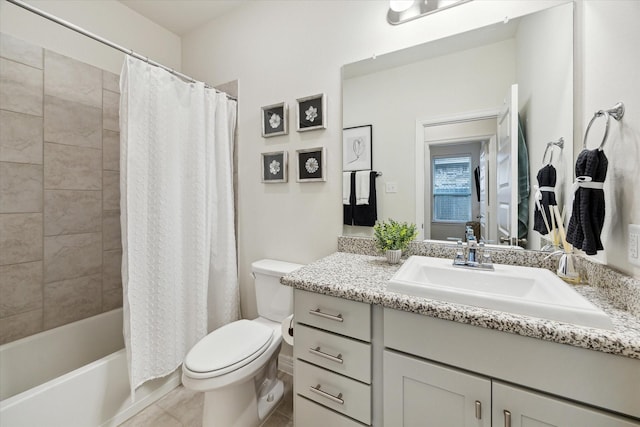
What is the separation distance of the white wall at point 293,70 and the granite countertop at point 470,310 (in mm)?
511

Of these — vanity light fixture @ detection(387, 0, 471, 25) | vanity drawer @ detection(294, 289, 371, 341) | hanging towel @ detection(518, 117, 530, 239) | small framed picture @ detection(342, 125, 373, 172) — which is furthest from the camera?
small framed picture @ detection(342, 125, 373, 172)

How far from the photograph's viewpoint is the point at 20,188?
1529mm

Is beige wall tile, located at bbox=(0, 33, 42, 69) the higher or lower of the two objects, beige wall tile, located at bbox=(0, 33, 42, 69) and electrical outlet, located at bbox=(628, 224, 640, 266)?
the higher

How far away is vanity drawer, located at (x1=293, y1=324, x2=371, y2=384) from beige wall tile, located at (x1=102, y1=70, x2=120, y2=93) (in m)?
2.14

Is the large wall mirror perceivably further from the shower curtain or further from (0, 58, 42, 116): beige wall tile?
(0, 58, 42, 116): beige wall tile

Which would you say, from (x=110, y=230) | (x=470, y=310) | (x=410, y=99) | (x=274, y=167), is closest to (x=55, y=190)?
(x=110, y=230)

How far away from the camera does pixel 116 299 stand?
1946 millimetres

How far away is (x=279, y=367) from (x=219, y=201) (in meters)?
1.25

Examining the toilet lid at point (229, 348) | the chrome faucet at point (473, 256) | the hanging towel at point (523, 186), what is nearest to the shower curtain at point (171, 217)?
the toilet lid at point (229, 348)

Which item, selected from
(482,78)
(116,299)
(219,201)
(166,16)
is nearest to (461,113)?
(482,78)

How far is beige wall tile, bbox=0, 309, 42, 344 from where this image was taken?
1475 mm

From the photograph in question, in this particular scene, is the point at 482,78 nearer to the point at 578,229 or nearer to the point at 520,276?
the point at 578,229

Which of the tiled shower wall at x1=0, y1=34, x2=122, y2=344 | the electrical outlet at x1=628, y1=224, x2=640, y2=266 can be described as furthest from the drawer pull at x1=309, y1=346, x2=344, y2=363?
the tiled shower wall at x1=0, y1=34, x2=122, y2=344

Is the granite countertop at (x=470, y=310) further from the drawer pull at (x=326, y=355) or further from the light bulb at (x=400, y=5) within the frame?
the light bulb at (x=400, y=5)
